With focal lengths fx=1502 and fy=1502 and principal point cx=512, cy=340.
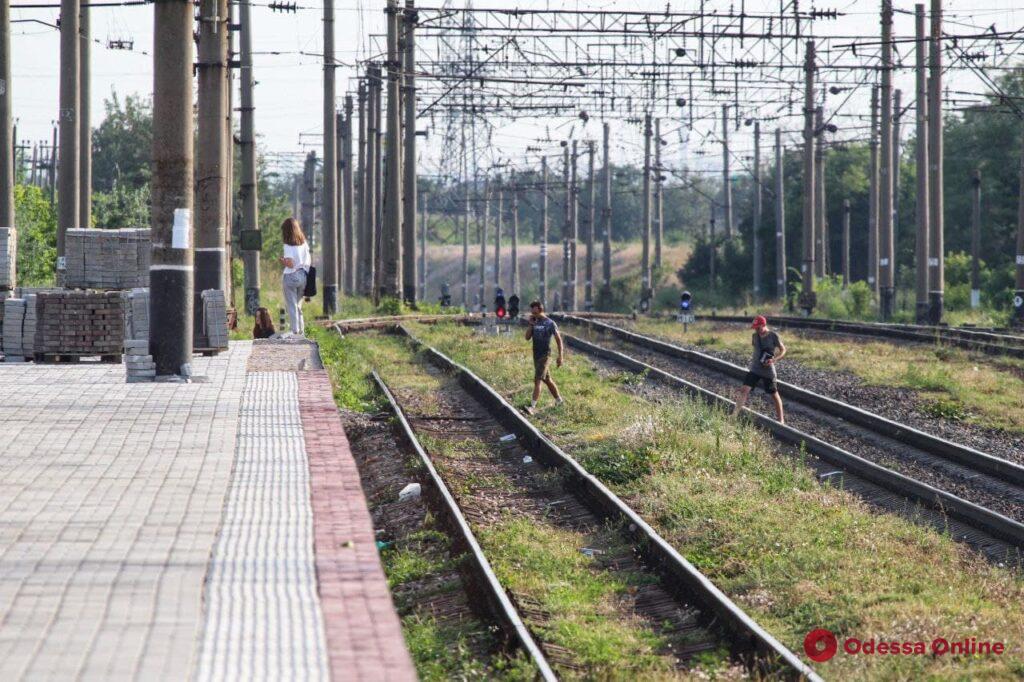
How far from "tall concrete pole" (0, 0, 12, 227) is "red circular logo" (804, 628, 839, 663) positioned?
877 inches

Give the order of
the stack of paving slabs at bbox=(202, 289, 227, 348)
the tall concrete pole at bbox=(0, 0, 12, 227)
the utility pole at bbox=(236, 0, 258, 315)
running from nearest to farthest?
the stack of paving slabs at bbox=(202, 289, 227, 348) < the tall concrete pole at bbox=(0, 0, 12, 227) < the utility pole at bbox=(236, 0, 258, 315)

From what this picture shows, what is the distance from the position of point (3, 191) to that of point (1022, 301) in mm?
23764

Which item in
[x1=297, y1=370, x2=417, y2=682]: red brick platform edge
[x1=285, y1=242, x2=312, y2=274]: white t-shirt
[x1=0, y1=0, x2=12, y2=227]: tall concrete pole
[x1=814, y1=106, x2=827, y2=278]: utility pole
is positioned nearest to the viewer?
[x1=297, y1=370, x2=417, y2=682]: red brick platform edge

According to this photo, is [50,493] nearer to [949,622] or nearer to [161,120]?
[949,622]

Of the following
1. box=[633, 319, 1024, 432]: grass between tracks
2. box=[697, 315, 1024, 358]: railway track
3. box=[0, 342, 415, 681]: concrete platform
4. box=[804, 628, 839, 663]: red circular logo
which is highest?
box=[697, 315, 1024, 358]: railway track

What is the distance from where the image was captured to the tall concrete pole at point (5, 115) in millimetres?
27656

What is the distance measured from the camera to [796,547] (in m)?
11.2

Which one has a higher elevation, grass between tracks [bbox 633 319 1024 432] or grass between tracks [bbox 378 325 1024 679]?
grass between tracks [bbox 633 319 1024 432]

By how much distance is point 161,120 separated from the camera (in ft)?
60.1

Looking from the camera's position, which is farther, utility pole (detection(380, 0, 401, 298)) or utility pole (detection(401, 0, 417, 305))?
utility pole (detection(401, 0, 417, 305))

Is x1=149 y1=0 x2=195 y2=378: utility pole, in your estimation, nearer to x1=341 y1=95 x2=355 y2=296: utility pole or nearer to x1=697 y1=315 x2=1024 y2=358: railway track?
x1=697 y1=315 x2=1024 y2=358: railway track

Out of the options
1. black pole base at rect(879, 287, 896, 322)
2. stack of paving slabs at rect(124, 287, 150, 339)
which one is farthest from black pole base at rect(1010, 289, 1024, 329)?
stack of paving slabs at rect(124, 287, 150, 339)

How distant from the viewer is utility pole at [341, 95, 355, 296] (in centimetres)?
6284

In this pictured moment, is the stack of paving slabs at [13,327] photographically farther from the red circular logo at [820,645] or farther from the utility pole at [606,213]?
the utility pole at [606,213]
